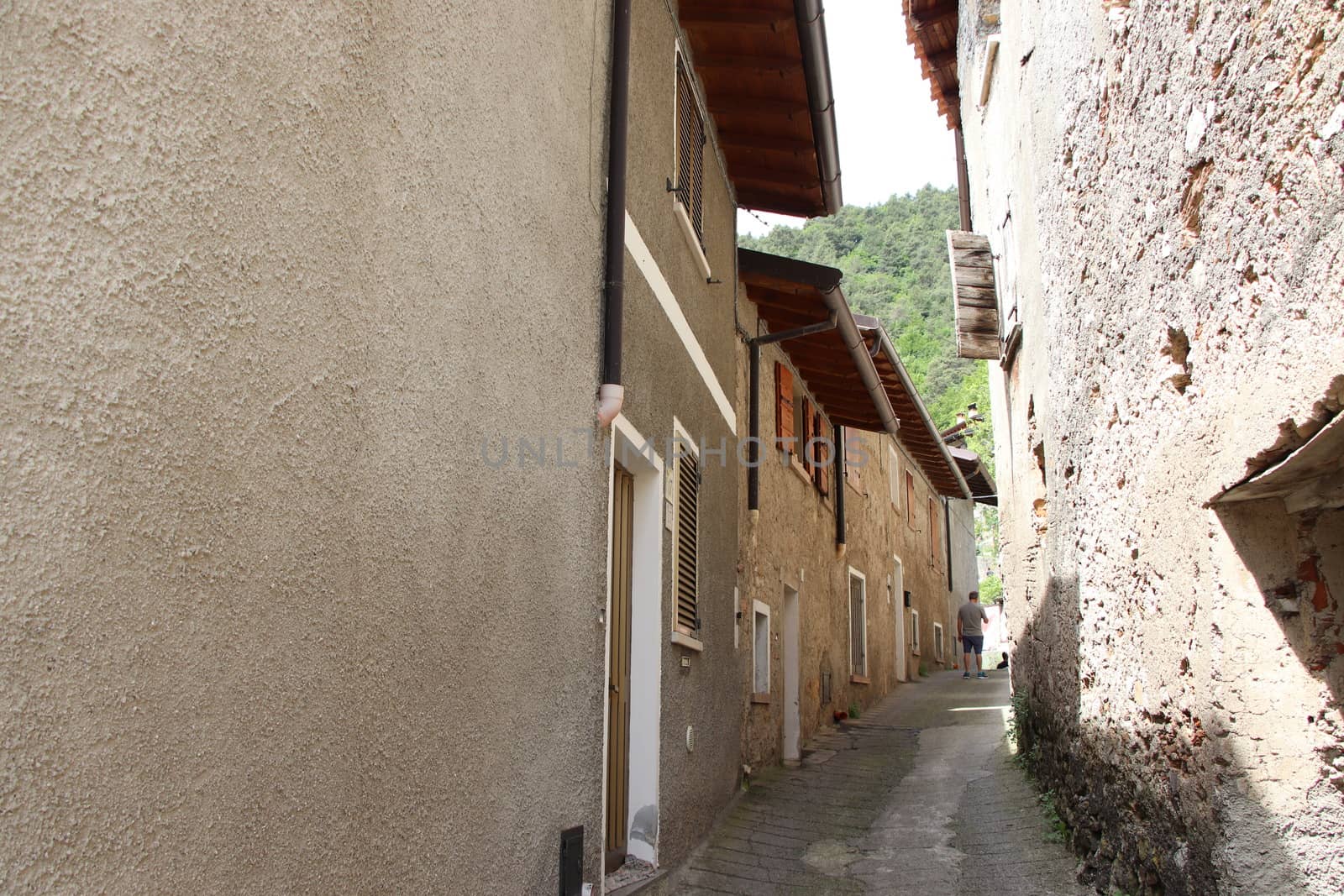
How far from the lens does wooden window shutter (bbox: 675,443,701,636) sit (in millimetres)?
6641

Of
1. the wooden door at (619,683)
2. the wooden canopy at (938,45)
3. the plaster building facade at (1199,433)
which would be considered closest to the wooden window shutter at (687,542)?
the wooden door at (619,683)

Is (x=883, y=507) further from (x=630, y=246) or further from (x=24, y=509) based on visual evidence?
(x=24, y=509)

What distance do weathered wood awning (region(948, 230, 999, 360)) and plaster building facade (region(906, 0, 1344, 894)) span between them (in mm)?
3005

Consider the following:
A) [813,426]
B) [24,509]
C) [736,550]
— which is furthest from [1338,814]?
[813,426]

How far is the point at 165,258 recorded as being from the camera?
7.05 feet

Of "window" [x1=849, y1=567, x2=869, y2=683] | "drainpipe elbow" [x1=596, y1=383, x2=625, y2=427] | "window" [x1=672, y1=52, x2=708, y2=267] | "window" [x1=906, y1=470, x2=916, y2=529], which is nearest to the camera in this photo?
"drainpipe elbow" [x1=596, y1=383, x2=625, y2=427]

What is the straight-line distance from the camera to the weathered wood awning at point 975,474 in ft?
77.4

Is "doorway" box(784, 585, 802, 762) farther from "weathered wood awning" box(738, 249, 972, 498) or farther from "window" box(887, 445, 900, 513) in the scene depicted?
"window" box(887, 445, 900, 513)

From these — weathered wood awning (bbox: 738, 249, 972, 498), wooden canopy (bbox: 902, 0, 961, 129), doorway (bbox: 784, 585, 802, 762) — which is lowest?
doorway (bbox: 784, 585, 802, 762)

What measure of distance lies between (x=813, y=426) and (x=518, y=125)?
8712 mm

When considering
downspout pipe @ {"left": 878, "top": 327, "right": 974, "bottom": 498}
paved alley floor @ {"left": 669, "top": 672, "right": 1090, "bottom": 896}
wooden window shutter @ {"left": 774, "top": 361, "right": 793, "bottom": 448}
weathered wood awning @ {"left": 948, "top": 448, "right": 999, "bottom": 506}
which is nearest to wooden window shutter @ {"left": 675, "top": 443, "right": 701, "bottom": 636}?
paved alley floor @ {"left": 669, "top": 672, "right": 1090, "bottom": 896}

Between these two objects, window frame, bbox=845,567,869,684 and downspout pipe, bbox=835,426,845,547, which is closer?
downspout pipe, bbox=835,426,845,547

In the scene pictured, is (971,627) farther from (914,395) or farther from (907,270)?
(907,270)

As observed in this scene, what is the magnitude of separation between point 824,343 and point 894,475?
848 centimetres
